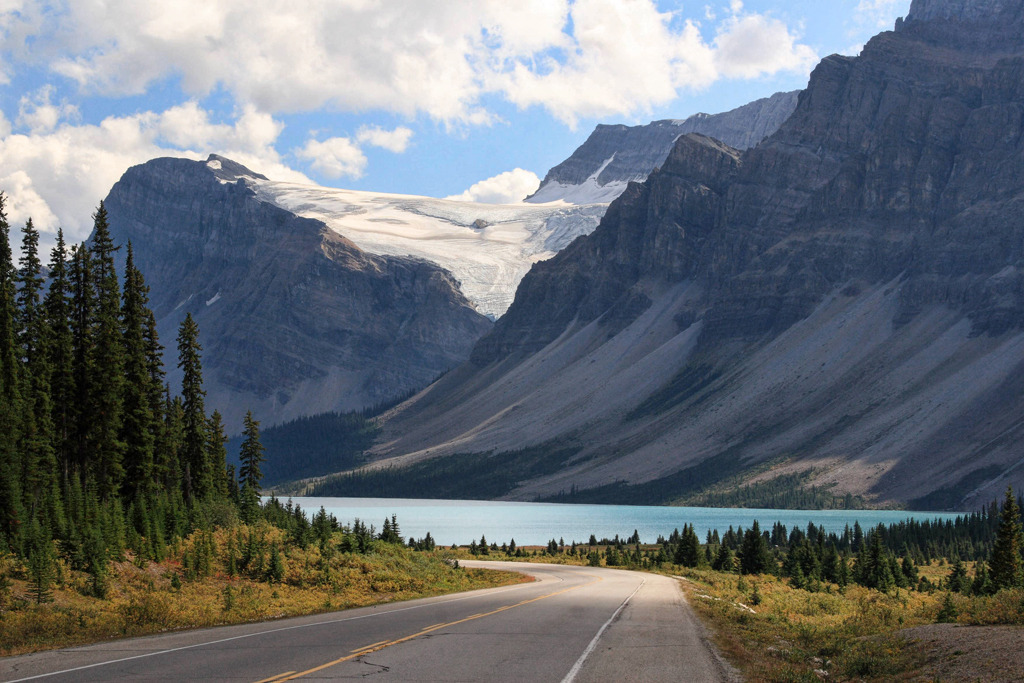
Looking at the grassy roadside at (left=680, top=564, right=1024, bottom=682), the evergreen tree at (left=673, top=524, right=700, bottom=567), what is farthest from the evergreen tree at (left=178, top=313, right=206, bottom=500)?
the grassy roadside at (left=680, top=564, right=1024, bottom=682)

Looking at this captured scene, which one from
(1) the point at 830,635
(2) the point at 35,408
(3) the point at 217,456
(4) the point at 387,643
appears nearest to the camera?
(4) the point at 387,643

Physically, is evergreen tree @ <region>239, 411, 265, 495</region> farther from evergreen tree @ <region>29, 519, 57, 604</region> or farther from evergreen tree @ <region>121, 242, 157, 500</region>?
evergreen tree @ <region>29, 519, 57, 604</region>

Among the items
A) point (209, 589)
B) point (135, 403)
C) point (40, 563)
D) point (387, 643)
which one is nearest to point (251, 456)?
point (135, 403)

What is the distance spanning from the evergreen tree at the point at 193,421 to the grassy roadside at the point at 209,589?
15.2 m

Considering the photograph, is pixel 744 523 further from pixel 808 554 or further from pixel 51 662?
pixel 51 662

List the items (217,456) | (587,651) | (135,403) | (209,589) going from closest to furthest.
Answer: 1. (587,651)
2. (209,589)
3. (135,403)
4. (217,456)

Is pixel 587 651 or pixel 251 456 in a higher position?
pixel 251 456

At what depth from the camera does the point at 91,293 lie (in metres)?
49.5

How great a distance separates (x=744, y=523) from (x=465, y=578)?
505 feet

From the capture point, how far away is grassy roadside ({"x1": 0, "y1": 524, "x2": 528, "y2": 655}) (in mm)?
28172

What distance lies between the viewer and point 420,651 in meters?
22.8

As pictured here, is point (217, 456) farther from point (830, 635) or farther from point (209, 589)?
point (830, 635)

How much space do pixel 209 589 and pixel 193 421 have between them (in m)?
31.4

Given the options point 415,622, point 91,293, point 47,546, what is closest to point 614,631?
point 415,622
